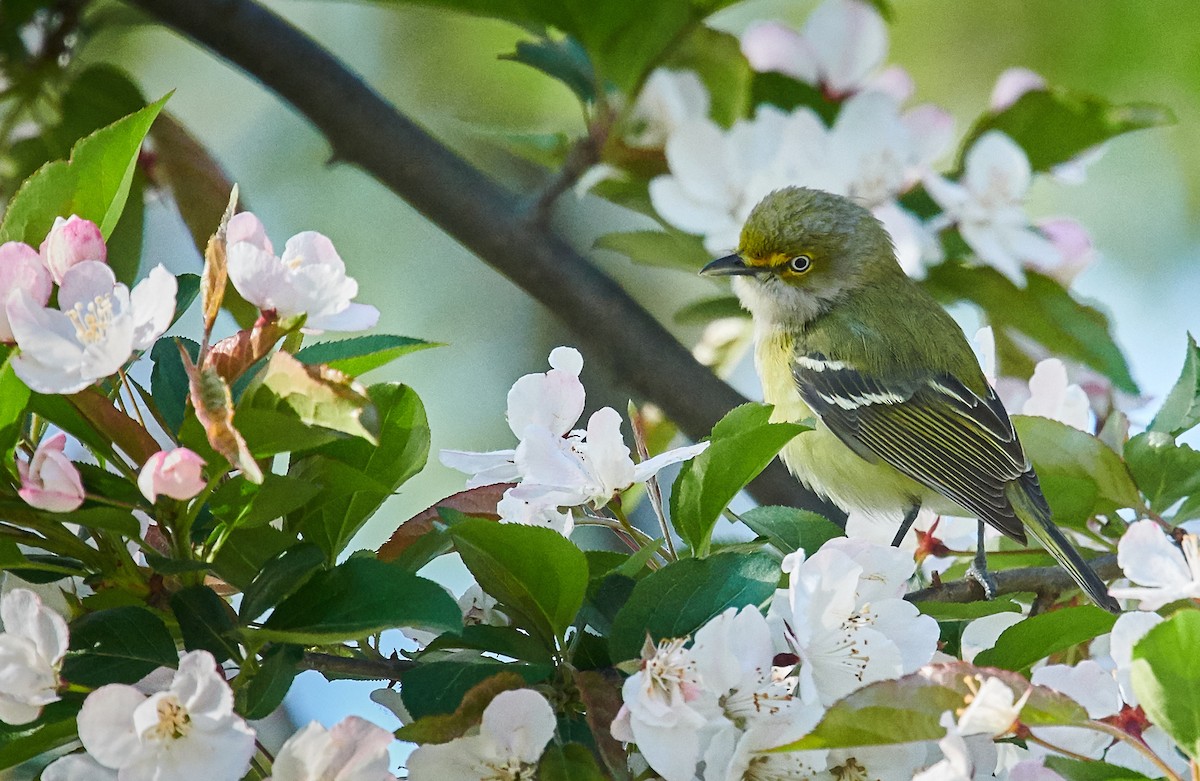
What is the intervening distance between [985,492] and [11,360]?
6.52 feet

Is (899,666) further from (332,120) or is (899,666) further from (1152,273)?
(1152,273)

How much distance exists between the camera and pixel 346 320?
3.89 ft

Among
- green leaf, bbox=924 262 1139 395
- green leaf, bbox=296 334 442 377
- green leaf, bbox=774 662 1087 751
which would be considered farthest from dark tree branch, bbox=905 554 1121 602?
green leaf, bbox=924 262 1139 395

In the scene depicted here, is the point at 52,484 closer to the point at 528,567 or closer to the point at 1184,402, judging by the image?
the point at 528,567

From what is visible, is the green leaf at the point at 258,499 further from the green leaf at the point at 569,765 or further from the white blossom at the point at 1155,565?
the white blossom at the point at 1155,565

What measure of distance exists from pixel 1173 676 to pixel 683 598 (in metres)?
0.41

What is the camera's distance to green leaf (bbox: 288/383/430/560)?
1260 millimetres

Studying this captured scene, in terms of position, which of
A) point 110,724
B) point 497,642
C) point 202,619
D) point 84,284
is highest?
point 84,284

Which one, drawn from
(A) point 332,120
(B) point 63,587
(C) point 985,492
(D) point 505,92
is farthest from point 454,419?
(B) point 63,587

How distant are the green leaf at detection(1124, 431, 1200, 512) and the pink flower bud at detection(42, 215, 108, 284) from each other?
4.34 feet

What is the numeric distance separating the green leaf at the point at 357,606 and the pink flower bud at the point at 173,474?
15cm

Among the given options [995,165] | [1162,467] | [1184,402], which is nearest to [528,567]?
[1162,467]

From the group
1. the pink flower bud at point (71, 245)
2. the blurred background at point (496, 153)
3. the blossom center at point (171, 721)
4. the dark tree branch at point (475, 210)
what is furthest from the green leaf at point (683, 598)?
the blurred background at point (496, 153)

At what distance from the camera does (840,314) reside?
10.8 feet
